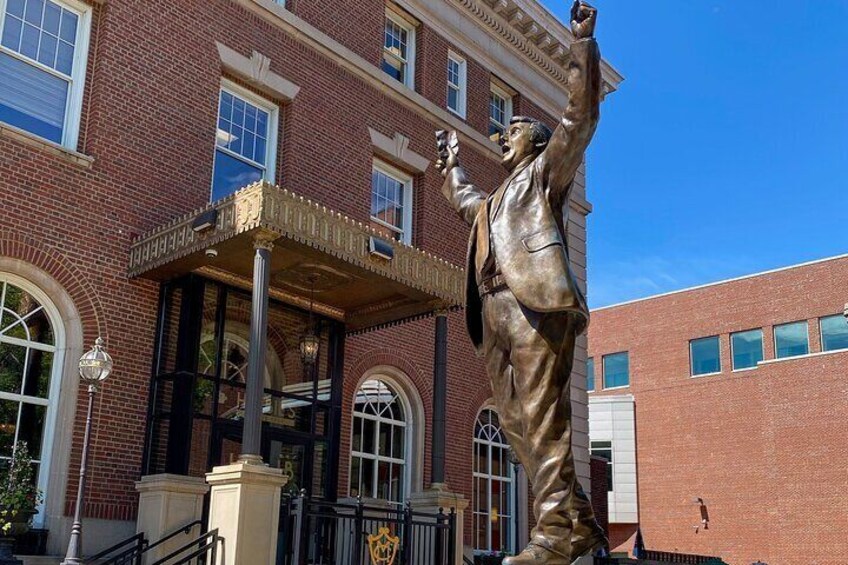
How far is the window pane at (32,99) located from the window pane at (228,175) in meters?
2.57

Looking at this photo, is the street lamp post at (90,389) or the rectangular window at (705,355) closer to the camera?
the street lamp post at (90,389)

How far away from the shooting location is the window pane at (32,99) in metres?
12.3

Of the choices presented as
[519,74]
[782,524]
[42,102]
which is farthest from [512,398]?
[782,524]

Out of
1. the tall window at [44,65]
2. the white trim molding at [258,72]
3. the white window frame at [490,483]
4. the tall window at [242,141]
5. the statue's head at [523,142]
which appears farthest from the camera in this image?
the white window frame at [490,483]

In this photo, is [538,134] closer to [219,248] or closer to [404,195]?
[219,248]

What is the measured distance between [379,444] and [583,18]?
13.2m

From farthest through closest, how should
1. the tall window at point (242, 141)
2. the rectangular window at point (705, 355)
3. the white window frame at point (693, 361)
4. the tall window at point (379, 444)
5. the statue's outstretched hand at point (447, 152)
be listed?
the rectangular window at point (705, 355) < the white window frame at point (693, 361) < the tall window at point (379, 444) < the tall window at point (242, 141) < the statue's outstretched hand at point (447, 152)

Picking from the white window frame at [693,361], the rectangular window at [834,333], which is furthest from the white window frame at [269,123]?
the white window frame at [693,361]

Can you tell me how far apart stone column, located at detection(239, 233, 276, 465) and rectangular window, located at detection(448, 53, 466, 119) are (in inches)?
378

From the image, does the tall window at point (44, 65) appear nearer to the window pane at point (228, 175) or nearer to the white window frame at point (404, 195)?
the window pane at point (228, 175)

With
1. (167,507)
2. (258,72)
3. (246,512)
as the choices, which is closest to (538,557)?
(246,512)

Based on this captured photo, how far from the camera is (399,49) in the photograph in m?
19.3

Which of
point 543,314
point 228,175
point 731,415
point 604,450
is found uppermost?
point 228,175

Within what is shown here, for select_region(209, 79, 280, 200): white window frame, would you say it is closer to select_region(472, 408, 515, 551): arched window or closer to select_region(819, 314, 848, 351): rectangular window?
select_region(472, 408, 515, 551): arched window
